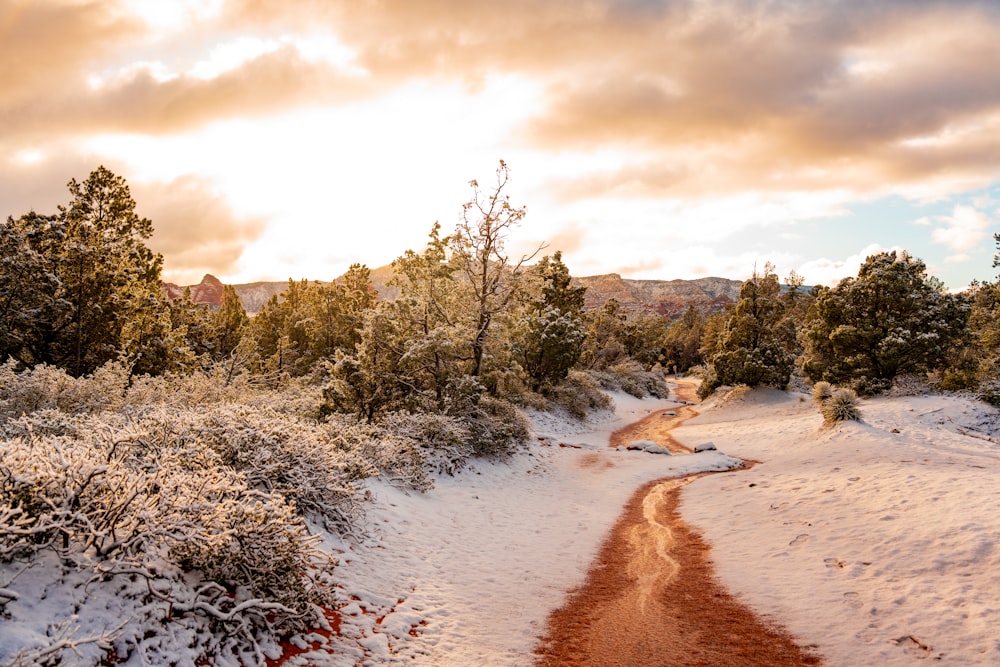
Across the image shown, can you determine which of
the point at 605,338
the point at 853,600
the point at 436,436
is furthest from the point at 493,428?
the point at 605,338

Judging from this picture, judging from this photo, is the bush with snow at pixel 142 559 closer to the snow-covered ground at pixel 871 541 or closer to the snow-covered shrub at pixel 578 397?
the snow-covered ground at pixel 871 541

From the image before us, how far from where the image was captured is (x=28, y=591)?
4484 millimetres

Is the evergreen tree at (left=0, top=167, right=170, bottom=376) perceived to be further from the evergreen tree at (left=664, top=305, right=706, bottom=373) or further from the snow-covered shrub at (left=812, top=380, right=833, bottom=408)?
the evergreen tree at (left=664, top=305, right=706, bottom=373)

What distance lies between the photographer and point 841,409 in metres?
22.4

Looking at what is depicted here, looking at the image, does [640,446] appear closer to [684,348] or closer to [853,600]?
[853,600]

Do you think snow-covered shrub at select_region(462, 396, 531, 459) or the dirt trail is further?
snow-covered shrub at select_region(462, 396, 531, 459)

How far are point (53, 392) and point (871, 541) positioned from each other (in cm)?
1710

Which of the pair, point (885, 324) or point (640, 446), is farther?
point (885, 324)

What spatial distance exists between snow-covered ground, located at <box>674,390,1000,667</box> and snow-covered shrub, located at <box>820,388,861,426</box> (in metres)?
1.40

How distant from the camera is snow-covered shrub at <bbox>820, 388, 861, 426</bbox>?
879 inches

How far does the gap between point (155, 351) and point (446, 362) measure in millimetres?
Answer: 10336

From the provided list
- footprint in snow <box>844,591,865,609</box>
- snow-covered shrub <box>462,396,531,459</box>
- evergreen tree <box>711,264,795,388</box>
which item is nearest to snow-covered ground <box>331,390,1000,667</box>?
footprint in snow <box>844,591,865,609</box>

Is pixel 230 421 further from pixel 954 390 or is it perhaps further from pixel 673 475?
pixel 954 390

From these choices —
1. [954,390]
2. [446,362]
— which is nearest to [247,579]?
[446,362]
